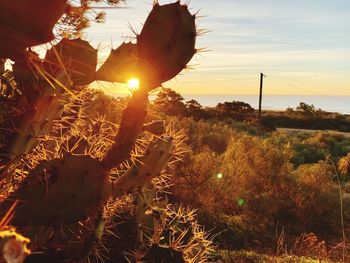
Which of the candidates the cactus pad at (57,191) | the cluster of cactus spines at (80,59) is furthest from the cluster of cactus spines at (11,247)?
the cluster of cactus spines at (80,59)

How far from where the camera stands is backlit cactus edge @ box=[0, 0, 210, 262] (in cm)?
224

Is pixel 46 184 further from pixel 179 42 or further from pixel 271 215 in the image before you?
pixel 271 215

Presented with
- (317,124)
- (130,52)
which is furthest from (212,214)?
(317,124)

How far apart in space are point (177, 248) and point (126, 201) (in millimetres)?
904

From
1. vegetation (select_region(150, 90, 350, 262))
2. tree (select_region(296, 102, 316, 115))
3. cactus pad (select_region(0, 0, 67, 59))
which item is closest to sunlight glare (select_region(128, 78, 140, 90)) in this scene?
cactus pad (select_region(0, 0, 67, 59))

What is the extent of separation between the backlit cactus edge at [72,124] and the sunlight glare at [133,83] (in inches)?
2.2

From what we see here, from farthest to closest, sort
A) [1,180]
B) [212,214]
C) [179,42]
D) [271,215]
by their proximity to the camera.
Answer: [271,215]
[212,214]
[1,180]
[179,42]

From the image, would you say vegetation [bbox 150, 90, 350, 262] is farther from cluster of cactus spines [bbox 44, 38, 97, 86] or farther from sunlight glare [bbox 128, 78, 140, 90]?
sunlight glare [bbox 128, 78, 140, 90]

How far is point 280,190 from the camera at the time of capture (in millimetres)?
15555

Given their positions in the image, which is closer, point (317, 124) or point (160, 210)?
point (160, 210)

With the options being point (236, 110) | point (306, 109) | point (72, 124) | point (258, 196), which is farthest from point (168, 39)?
point (306, 109)

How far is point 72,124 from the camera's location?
4.86 metres

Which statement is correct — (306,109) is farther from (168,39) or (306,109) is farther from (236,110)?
(168,39)

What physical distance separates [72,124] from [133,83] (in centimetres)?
151
